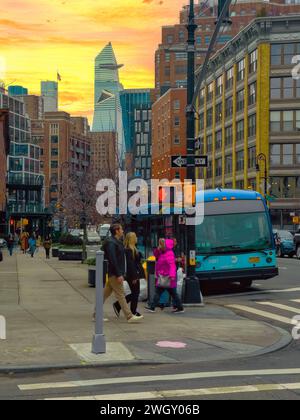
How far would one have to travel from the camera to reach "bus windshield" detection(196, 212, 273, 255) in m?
21.2

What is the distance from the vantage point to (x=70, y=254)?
41.6 m

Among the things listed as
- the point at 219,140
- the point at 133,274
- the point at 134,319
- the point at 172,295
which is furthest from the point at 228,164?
the point at 134,319

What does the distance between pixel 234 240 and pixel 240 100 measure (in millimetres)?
58624

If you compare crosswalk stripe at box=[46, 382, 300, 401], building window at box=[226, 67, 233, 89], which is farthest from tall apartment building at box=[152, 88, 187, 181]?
crosswalk stripe at box=[46, 382, 300, 401]

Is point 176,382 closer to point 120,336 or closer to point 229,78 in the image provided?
point 120,336

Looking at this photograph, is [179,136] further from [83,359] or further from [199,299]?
[83,359]

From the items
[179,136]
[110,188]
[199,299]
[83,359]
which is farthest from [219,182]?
[83,359]

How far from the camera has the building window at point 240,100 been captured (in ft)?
252

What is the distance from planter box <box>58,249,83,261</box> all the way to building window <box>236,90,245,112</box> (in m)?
40.3

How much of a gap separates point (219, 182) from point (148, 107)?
11194 centimetres

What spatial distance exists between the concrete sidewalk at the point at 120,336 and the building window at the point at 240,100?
201ft

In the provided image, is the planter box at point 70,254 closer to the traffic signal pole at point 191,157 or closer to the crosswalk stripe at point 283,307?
the crosswalk stripe at point 283,307

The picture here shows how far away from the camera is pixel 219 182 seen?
3413 inches

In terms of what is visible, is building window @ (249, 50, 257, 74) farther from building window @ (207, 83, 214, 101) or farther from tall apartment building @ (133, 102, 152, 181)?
tall apartment building @ (133, 102, 152, 181)
